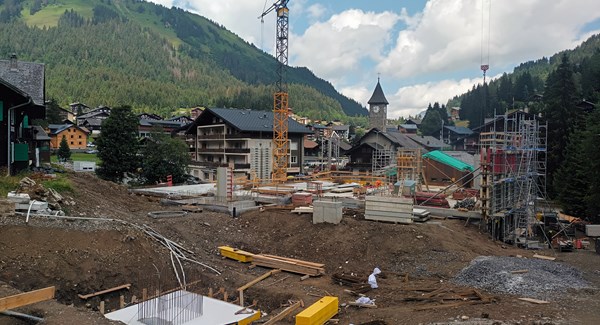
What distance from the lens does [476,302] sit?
11.8m

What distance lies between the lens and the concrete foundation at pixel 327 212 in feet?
63.9

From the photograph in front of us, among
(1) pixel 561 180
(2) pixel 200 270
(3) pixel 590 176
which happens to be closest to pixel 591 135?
(3) pixel 590 176

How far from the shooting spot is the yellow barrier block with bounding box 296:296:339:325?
10.4 metres

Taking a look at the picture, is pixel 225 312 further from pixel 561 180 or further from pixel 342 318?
pixel 561 180

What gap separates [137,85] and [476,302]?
141450mm

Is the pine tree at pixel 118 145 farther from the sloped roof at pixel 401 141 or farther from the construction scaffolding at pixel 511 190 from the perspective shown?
the sloped roof at pixel 401 141

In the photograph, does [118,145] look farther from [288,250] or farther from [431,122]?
[431,122]

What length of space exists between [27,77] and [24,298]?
17.9m

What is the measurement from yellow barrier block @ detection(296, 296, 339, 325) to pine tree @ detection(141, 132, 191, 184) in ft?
106

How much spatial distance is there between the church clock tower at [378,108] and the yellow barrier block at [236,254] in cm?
7831

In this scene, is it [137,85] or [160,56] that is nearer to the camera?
[137,85]

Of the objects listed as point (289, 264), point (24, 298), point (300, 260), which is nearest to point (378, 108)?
point (300, 260)

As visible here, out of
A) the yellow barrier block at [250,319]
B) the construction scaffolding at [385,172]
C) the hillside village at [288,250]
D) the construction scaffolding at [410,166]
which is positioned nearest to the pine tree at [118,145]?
the hillside village at [288,250]

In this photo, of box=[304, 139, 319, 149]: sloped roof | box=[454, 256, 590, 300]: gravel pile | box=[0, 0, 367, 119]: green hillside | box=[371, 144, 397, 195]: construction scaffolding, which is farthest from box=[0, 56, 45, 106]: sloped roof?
box=[0, 0, 367, 119]: green hillside
